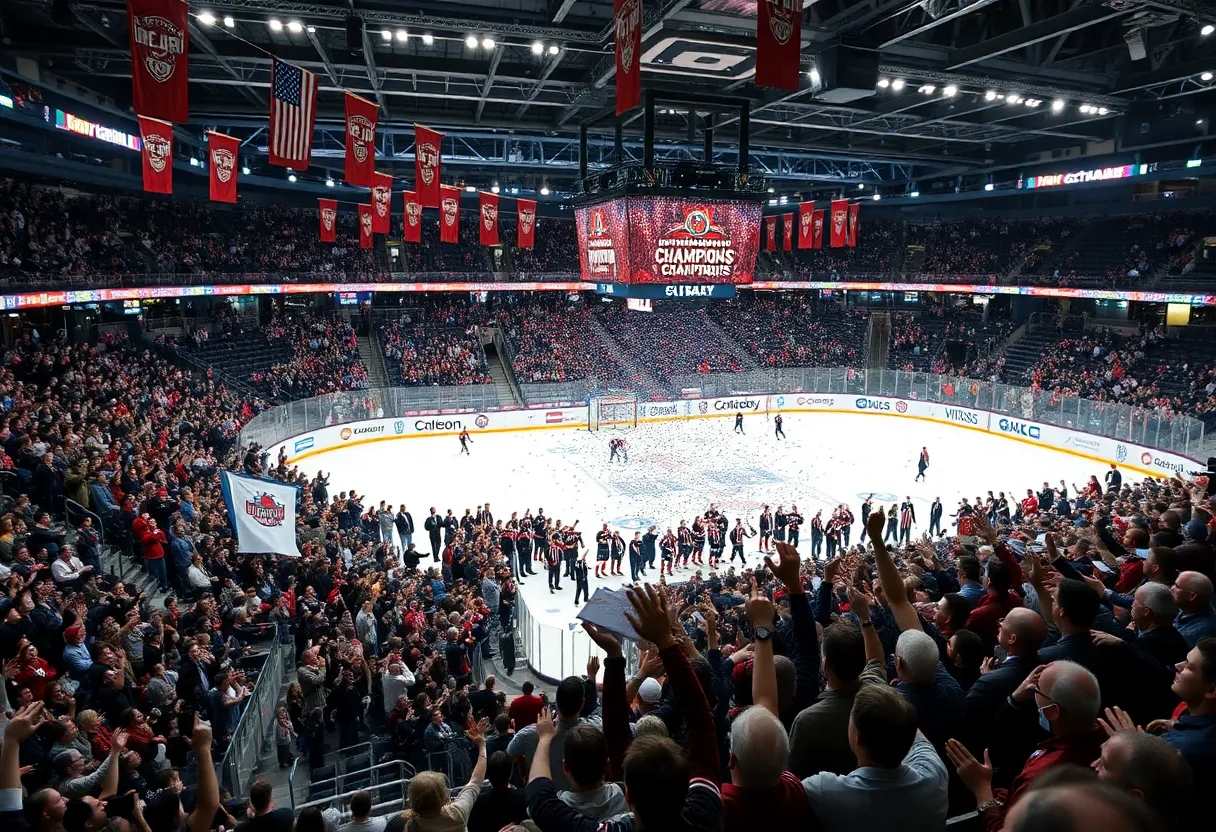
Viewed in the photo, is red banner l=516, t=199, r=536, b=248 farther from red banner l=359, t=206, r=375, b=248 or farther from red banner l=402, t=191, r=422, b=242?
red banner l=359, t=206, r=375, b=248

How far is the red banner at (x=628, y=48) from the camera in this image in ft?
37.9

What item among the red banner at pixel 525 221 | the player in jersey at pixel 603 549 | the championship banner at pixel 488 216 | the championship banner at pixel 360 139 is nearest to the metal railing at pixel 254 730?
the player in jersey at pixel 603 549

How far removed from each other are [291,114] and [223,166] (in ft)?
28.1

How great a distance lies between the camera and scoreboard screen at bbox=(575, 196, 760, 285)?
17094 millimetres

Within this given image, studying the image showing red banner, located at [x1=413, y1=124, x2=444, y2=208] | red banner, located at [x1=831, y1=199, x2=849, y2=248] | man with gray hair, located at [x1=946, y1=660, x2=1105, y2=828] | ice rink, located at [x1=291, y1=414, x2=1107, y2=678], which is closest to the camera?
man with gray hair, located at [x1=946, y1=660, x2=1105, y2=828]

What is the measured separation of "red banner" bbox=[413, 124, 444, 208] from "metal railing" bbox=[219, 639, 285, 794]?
44.9 feet

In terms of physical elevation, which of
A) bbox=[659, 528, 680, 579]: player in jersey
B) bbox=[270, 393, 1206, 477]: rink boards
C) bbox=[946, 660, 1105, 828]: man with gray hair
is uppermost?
bbox=[946, 660, 1105, 828]: man with gray hair

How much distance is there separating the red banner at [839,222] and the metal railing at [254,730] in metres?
31.4

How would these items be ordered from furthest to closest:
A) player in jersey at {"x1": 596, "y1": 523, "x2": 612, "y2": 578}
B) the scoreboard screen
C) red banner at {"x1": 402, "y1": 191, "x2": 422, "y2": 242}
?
1. red banner at {"x1": 402, "y1": 191, "x2": 422, "y2": 242}
2. player in jersey at {"x1": 596, "y1": 523, "x2": 612, "y2": 578}
3. the scoreboard screen

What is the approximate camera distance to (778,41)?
11109 millimetres

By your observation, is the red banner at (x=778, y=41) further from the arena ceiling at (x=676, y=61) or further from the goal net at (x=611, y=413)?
the goal net at (x=611, y=413)

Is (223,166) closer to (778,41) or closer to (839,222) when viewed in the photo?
(778,41)

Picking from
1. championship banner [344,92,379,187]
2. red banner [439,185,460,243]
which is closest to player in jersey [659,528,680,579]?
championship banner [344,92,379,187]

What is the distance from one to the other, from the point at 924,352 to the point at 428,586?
36.0 metres
